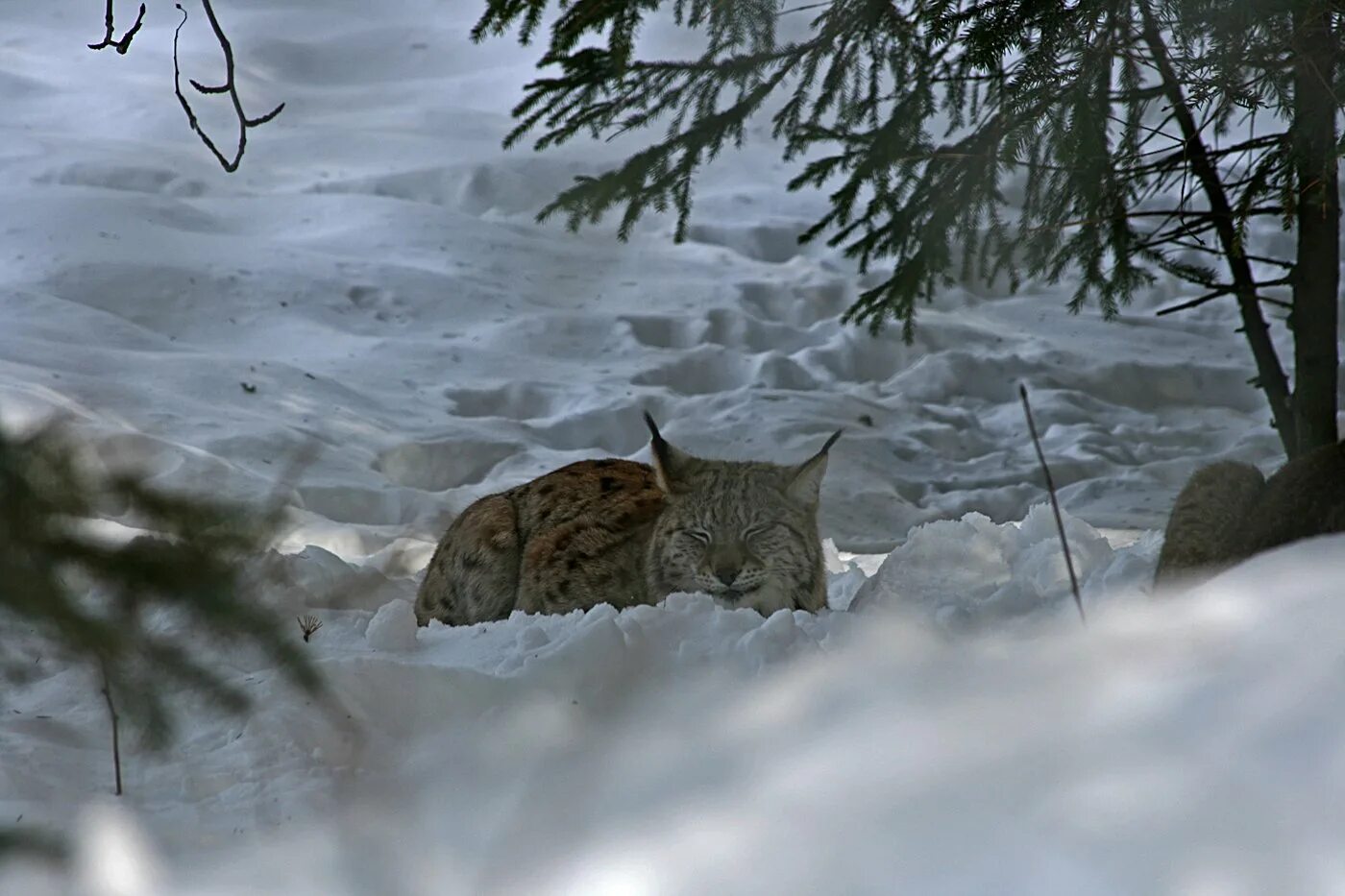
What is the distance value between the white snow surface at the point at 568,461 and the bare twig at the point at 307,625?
0.16 ft

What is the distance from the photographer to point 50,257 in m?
9.89

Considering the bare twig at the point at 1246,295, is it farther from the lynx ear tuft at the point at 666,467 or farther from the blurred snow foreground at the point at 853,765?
the blurred snow foreground at the point at 853,765

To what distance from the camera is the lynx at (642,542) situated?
4.62 m

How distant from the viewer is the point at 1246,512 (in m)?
3.76

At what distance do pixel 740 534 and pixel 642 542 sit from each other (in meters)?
0.44

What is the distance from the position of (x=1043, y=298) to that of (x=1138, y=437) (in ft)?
11.1

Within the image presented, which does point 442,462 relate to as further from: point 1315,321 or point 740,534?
point 1315,321

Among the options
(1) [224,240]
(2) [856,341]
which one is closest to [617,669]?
(2) [856,341]

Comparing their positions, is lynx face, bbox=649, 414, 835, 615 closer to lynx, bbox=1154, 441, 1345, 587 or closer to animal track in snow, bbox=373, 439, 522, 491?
lynx, bbox=1154, 441, 1345, 587

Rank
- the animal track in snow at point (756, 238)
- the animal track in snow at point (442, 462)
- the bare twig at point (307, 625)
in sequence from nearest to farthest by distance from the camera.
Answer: the bare twig at point (307, 625)
the animal track in snow at point (442, 462)
the animal track in snow at point (756, 238)

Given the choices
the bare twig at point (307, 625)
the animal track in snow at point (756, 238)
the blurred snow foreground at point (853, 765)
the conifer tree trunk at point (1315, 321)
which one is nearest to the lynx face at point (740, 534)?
the blurred snow foreground at point (853, 765)

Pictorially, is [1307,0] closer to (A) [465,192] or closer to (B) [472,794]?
(B) [472,794]

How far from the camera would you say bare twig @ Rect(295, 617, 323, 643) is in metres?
3.70

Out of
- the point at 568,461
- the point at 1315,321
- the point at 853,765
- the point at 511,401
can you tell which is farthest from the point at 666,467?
the point at 511,401
